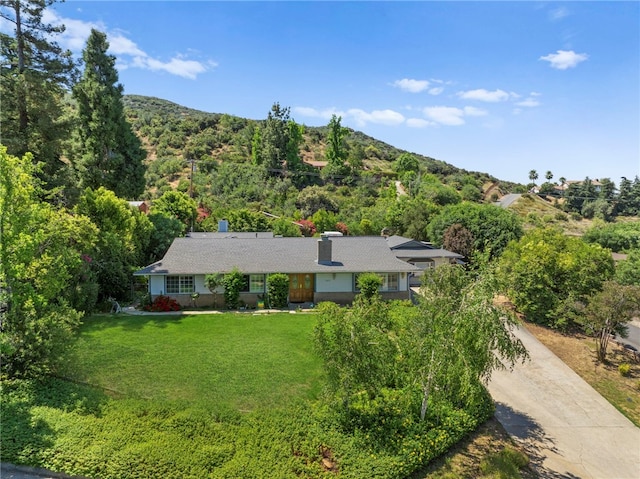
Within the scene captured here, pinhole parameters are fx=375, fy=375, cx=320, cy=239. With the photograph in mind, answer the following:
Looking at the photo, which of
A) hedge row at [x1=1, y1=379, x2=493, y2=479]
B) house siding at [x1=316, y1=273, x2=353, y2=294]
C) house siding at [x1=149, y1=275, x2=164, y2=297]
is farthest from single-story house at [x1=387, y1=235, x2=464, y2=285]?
hedge row at [x1=1, y1=379, x2=493, y2=479]

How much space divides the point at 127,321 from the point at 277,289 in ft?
27.0

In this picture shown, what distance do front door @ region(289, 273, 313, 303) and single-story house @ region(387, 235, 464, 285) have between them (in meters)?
11.4

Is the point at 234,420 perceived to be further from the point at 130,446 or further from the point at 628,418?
the point at 628,418

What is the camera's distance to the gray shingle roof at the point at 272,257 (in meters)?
23.1

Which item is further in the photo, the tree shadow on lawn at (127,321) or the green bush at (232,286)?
the green bush at (232,286)

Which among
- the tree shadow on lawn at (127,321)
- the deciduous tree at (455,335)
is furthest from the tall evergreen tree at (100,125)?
the deciduous tree at (455,335)

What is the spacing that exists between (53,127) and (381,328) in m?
23.0

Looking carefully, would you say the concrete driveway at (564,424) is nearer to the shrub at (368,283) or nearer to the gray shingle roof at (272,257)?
the shrub at (368,283)

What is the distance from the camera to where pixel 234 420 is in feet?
37.8

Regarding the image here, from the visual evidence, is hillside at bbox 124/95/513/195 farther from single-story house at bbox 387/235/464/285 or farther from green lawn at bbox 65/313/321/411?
green lawn at bbox 65/313/321/411

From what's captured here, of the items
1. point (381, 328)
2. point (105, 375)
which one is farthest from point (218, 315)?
point (381, 328)

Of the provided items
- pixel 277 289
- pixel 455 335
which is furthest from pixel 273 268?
pixel 455 335

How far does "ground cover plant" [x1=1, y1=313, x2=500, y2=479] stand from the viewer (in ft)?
32.3

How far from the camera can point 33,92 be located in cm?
2180
